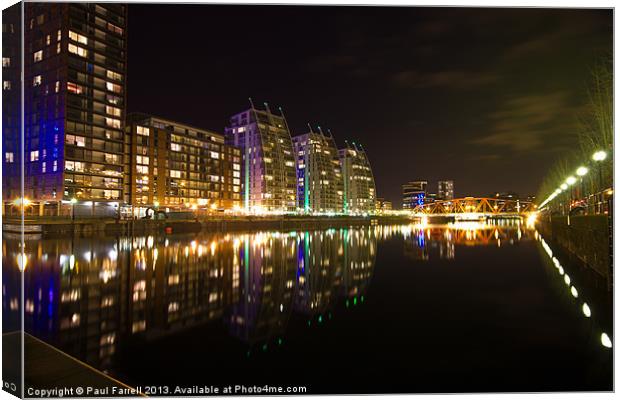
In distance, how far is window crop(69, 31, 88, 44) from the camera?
64.0m

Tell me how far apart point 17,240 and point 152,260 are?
50.2 feet

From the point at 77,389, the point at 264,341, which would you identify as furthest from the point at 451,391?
the point at 77,389

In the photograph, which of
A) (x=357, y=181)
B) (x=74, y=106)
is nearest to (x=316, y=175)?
(x=357, y=181)

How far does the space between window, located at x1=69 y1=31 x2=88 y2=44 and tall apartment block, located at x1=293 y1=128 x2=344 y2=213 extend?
280 feet

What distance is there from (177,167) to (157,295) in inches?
→ 3244

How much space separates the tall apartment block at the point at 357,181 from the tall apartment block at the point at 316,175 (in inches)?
380

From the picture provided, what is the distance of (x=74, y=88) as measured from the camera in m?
64.1

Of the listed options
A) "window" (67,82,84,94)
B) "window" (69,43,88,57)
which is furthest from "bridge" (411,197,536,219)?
"window" (69,43,88,57)

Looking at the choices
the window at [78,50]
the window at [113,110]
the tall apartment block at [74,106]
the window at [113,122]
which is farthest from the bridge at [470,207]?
the window at [78,50]

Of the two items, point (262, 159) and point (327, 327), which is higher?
point (262, 159)

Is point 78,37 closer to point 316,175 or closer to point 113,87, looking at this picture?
point 113,87

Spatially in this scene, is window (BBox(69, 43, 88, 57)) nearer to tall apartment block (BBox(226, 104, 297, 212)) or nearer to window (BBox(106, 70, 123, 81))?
window (BBox(106, 70, 123, 81))

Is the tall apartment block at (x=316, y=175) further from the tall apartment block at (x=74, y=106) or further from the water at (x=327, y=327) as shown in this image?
the water at (x=327, y=327)

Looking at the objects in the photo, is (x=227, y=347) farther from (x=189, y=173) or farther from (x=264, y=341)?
(x=189, y=173)
